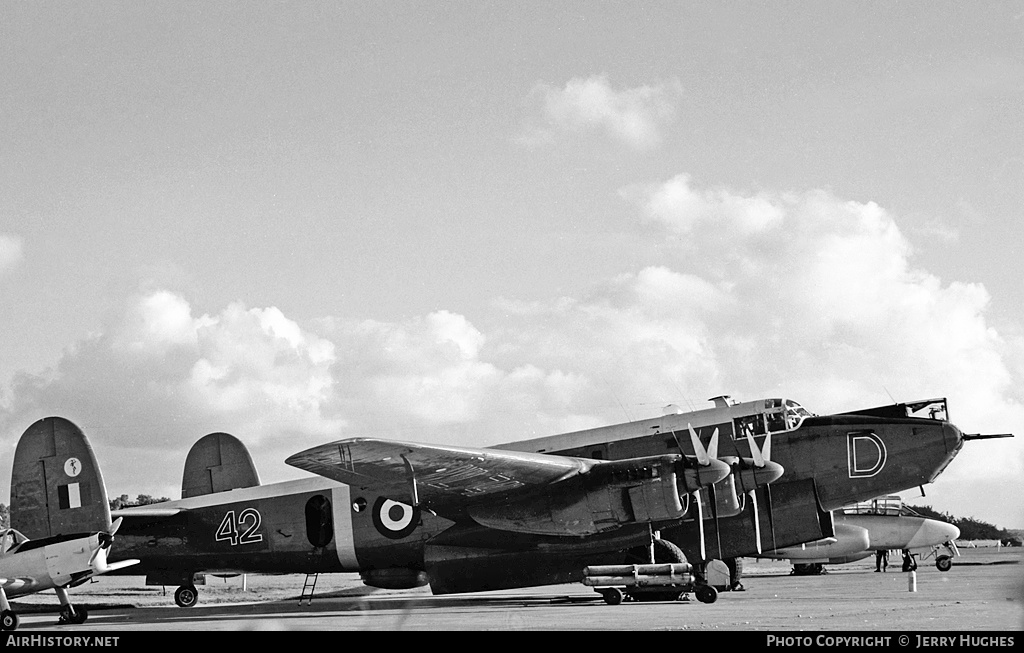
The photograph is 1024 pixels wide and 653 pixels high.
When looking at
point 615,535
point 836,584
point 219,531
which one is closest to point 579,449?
point 615,535

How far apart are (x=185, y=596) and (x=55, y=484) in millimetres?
3413

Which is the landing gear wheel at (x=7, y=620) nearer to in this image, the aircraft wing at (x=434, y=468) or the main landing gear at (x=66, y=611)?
the main landing gear at (x=66, y=611)

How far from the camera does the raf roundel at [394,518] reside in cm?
1203

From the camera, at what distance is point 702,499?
10.8m

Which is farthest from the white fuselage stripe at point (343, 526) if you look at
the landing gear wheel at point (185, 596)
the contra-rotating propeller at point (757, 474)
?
the contra-rotating propeller at point (757, 474)

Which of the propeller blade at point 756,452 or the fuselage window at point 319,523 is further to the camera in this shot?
the fuselage window at point 319,523

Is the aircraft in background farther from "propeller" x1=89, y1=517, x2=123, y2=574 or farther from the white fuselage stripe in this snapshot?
"propeller" x1=89, y1=517, x2=123, y2=574

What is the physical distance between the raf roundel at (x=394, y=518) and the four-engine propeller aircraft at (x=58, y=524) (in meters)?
3.38

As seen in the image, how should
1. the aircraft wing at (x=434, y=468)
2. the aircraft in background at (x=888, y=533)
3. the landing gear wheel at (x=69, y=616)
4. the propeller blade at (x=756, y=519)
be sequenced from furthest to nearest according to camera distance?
the aircraft in background at (x=888, y=533), the propeller blade at (x=756, y=519), the landing gear wheel at (x=69, y=616), the aircraft wing at (x=434, y=468)

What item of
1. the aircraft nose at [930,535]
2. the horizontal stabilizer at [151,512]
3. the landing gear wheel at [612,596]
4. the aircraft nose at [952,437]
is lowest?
the aircraft nose at [930,535]

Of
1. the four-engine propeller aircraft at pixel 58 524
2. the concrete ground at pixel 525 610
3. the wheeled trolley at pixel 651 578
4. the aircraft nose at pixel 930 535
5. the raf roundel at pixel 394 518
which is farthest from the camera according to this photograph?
the aircraft nose at pixel 930 535

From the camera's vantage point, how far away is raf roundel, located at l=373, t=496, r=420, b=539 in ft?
39.5
